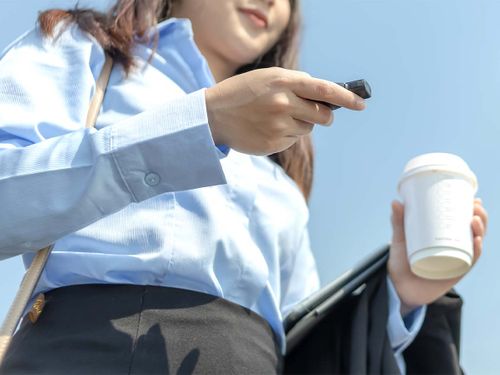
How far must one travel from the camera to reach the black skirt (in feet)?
3.76

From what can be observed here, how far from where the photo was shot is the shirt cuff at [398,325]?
5.28ft

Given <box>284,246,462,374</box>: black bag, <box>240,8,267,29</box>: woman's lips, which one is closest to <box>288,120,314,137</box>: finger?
<box>284,246,462,374</box>: black bag

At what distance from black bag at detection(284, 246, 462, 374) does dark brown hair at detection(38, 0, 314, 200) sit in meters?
0.38

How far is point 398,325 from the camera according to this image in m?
1.61

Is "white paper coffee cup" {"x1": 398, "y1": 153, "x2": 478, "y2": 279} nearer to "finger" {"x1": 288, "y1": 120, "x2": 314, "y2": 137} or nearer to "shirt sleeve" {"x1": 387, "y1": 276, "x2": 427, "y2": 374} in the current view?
"shirt sleeve" {"x1": 387, "y1": 276, "x2": 427, "y2": 374}

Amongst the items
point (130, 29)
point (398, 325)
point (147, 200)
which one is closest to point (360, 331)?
point (398, 325)

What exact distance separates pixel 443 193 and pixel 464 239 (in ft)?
0.37

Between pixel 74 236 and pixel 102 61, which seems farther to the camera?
pixel 102 61

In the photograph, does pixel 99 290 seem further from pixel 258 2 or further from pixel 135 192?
pixel 258 2

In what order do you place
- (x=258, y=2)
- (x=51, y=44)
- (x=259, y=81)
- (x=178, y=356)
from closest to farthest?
(x=259, y=81), (x=178, y=356), (x=51, y=44), (x=258, y=2)

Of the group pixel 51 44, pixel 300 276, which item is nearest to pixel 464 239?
pixel 300 276

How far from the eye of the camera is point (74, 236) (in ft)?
4.13

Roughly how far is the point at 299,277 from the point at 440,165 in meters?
0.46

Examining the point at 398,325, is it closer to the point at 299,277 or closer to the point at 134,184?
the point at 299,277
